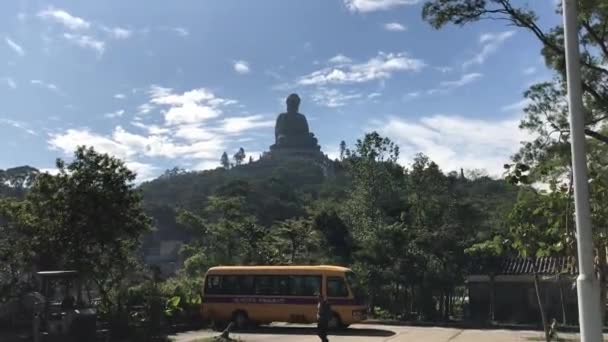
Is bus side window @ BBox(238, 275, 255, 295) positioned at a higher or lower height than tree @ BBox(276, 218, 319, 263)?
lower

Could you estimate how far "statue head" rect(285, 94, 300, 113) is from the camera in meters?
136

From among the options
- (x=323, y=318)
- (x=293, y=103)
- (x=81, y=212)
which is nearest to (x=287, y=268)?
(x=323, y=318)

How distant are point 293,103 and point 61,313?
123 m

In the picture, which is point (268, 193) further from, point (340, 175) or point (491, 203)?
point (491, 203)

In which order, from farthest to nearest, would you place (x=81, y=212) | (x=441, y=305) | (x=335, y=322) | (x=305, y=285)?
1. (x=441, y=305)
2. (x=305, y=285)
3. (x=335, y=322)
4. (x=81, y=212)

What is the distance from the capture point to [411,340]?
19.4 meters

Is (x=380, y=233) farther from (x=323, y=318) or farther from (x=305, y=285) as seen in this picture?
(x=323, y=318)

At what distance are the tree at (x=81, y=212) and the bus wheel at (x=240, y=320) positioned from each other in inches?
247

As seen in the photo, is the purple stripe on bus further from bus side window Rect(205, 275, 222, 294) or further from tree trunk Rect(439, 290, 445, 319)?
tree trunk Rect(439, 290, 445, 319)

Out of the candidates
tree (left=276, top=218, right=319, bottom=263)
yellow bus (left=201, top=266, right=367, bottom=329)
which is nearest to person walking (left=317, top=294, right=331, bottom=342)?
yellow bus (left=201, top=266, right=367, bottom=329)

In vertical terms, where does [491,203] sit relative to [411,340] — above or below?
above

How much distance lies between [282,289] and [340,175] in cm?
6291

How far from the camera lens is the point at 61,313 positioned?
16344 millimetres

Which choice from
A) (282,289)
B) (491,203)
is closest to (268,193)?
(491,203)
